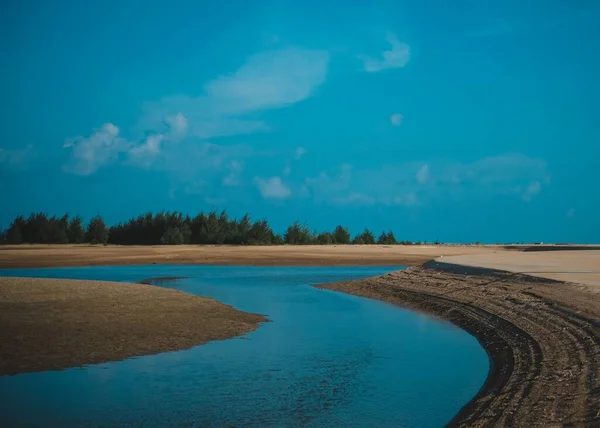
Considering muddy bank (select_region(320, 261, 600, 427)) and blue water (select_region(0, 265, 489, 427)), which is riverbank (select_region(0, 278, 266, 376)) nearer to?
blue water (select_region(0, 265, 489, 427))

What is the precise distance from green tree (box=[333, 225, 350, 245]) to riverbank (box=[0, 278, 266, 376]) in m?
54.9

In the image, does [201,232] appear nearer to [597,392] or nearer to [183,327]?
[183,327]

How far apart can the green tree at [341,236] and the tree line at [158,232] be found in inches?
86.6

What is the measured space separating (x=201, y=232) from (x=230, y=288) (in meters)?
40.5

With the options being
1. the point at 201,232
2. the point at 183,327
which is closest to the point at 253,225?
the point at 201,232

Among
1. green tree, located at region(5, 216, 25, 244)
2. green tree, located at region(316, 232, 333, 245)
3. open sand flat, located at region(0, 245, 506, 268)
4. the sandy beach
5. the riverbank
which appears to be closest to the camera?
the sandy beach

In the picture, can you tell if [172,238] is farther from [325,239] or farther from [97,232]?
[325,239]

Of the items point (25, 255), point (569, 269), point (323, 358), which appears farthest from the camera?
point (25, 255)

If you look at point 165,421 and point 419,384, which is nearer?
point 165,421

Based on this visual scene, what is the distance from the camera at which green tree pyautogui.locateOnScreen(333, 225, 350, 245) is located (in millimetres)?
74438

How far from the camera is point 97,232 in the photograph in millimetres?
67875

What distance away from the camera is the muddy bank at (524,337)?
26.0ft

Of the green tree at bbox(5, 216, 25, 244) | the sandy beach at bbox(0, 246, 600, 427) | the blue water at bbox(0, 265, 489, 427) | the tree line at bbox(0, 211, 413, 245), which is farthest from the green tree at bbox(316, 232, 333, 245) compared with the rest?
Answer: the blue water at bbox(0, 265, 489, 427)

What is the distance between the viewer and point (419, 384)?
10.6 meters
